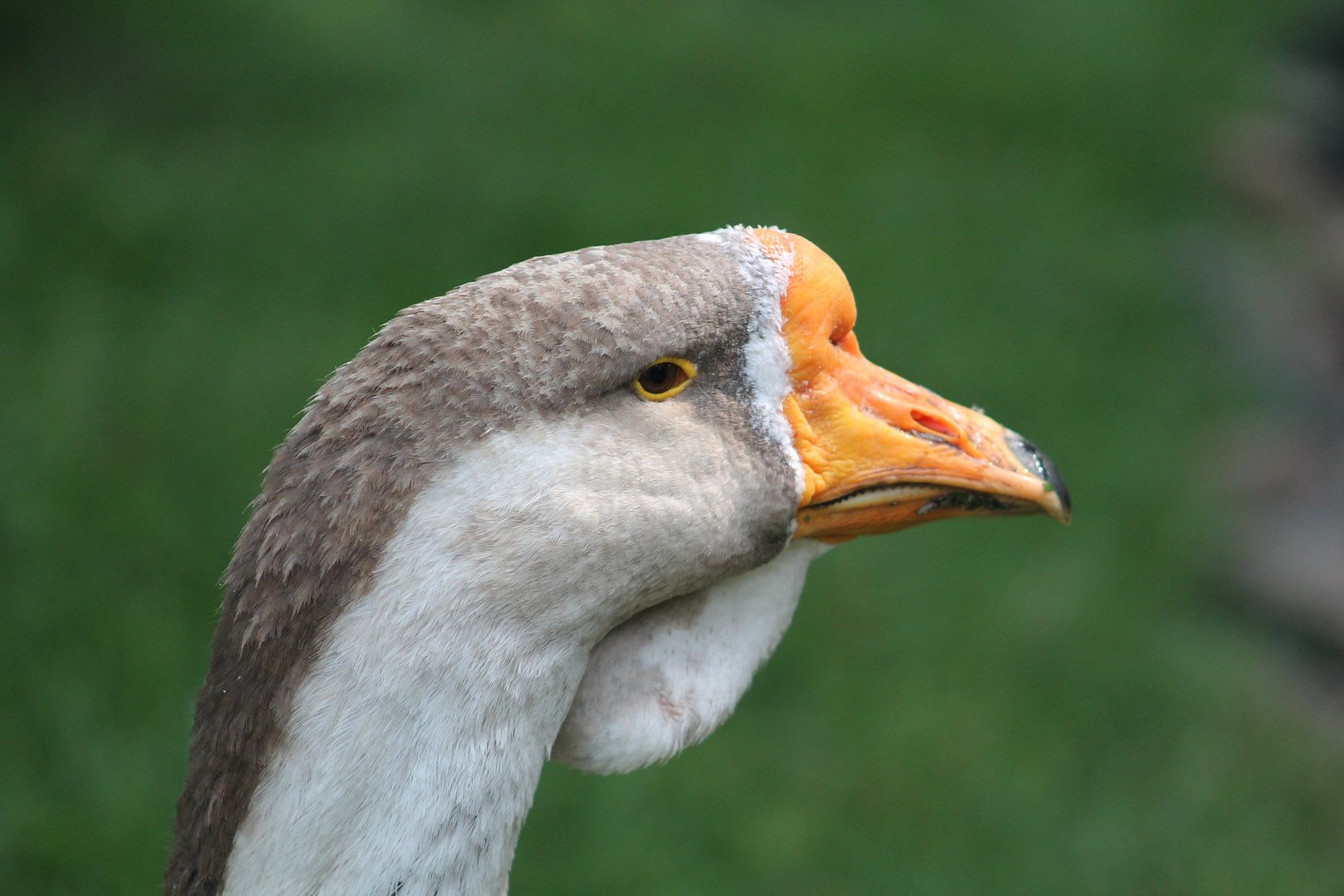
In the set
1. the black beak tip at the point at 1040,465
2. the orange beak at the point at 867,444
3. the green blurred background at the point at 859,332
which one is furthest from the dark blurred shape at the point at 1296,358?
the orange beak at the point at 867,444

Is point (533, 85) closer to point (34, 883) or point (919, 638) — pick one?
point (919, 638)

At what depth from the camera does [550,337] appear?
185 centimetres

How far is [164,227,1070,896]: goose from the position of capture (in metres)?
1.79

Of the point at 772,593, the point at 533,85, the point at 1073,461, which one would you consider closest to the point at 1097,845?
the point at 1073,461

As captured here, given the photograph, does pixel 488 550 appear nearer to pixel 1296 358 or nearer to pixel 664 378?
pixel 664 378

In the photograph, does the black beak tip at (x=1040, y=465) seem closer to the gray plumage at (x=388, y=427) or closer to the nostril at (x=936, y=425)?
the nostril at (x=936, y=425)

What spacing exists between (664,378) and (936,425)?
47 cm

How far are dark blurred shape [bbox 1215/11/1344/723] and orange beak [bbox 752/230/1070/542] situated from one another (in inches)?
152

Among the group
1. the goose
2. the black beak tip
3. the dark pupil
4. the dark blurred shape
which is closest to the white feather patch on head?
the goose

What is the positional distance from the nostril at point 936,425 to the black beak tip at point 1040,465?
0.11 meters

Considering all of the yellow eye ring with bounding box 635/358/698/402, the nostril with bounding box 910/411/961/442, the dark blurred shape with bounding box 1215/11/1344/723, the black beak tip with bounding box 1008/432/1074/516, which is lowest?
the dark blurred shape with bounding box 1215/11/1344/723

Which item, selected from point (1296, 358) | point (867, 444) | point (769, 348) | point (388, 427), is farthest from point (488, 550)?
point (1296, 358)

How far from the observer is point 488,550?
180 centimetres

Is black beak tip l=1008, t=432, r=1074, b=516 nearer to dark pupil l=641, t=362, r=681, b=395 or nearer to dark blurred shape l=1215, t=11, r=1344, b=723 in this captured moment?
dark pupil l=641, t=362, r=681, b=395
